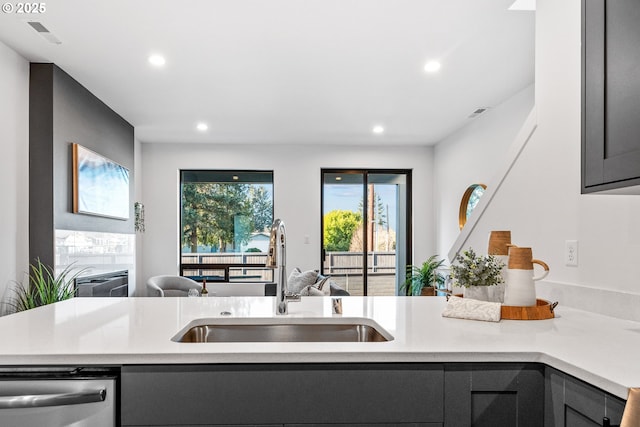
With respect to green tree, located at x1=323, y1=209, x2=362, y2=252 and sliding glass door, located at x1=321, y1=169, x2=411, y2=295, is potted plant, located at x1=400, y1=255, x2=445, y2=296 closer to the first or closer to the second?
sliding glass door, located at x1=321, y1=169, x2=411, y2=295

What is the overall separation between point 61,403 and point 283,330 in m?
0.72

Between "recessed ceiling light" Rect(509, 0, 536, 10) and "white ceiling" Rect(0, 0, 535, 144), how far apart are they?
0.05 m

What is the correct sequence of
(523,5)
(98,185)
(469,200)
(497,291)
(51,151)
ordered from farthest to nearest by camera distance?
(469,200), (98,185), (51,151), (523,5), (497,291)

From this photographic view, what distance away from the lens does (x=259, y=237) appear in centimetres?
725

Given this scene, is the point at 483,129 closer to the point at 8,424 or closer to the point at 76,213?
the point at 76,213

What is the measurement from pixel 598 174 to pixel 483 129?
4386 millimetres

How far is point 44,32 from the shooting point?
130 inches

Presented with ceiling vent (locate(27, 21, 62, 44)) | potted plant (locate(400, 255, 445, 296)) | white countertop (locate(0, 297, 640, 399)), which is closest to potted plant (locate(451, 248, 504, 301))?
white countertop (locate(0, 297, 640, 399))

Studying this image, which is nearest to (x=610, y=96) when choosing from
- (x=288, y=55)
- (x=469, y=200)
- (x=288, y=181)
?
(x=288, y=55)

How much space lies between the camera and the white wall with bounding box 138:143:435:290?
6953 mm

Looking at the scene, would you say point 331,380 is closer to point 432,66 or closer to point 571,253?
point 571,253

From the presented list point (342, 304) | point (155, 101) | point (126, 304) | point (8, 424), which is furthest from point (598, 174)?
point (155, 101)

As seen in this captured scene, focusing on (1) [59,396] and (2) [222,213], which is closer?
(1) [59,396]

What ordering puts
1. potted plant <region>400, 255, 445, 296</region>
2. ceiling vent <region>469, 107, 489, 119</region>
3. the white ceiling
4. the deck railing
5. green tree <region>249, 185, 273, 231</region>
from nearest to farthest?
the white ceiling < ceiling vent <region>469, 107, 489, 119</region> < potted plant <region>400, 255, 445, 296</region> < the deck railing < green tree <region>249, 185, 273, 231</region>
